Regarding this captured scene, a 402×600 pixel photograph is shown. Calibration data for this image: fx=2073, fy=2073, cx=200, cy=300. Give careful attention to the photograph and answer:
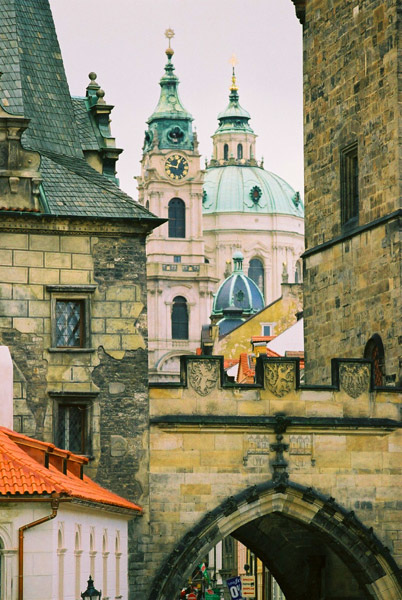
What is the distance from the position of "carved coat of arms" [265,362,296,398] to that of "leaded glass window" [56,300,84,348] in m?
3.68

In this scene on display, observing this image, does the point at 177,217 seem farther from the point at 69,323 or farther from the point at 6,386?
the point at 6,386

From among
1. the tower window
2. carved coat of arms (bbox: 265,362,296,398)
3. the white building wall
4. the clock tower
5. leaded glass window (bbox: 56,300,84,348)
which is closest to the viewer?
the white building wall

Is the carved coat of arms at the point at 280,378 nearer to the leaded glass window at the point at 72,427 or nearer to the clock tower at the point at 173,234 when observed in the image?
the leaded glass window at the point at 72,427

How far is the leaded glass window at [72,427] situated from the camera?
125 feet

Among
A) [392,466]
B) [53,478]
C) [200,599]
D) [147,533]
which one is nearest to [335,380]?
[392,466]

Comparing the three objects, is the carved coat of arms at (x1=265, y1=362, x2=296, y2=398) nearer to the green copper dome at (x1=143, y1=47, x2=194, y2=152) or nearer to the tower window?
the tower window

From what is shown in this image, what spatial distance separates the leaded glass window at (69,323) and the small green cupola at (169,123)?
145m

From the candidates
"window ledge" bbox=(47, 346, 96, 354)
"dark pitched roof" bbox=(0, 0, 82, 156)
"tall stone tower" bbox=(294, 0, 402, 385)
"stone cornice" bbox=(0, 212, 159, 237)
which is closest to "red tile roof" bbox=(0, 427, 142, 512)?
"window ledge" bbox=(47, 346, 96, 354)

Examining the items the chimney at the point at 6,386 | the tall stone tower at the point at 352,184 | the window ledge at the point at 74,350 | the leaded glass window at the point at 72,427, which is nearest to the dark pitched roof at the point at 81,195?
the window ledge at the point at 74,350

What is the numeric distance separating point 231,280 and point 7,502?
150m

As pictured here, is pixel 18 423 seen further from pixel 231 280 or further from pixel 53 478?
pixel 231 280

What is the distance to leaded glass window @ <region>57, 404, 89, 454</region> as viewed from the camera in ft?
125

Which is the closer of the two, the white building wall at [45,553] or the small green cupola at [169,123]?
the white building wall at [45,553]

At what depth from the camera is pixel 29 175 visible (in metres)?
38.1
